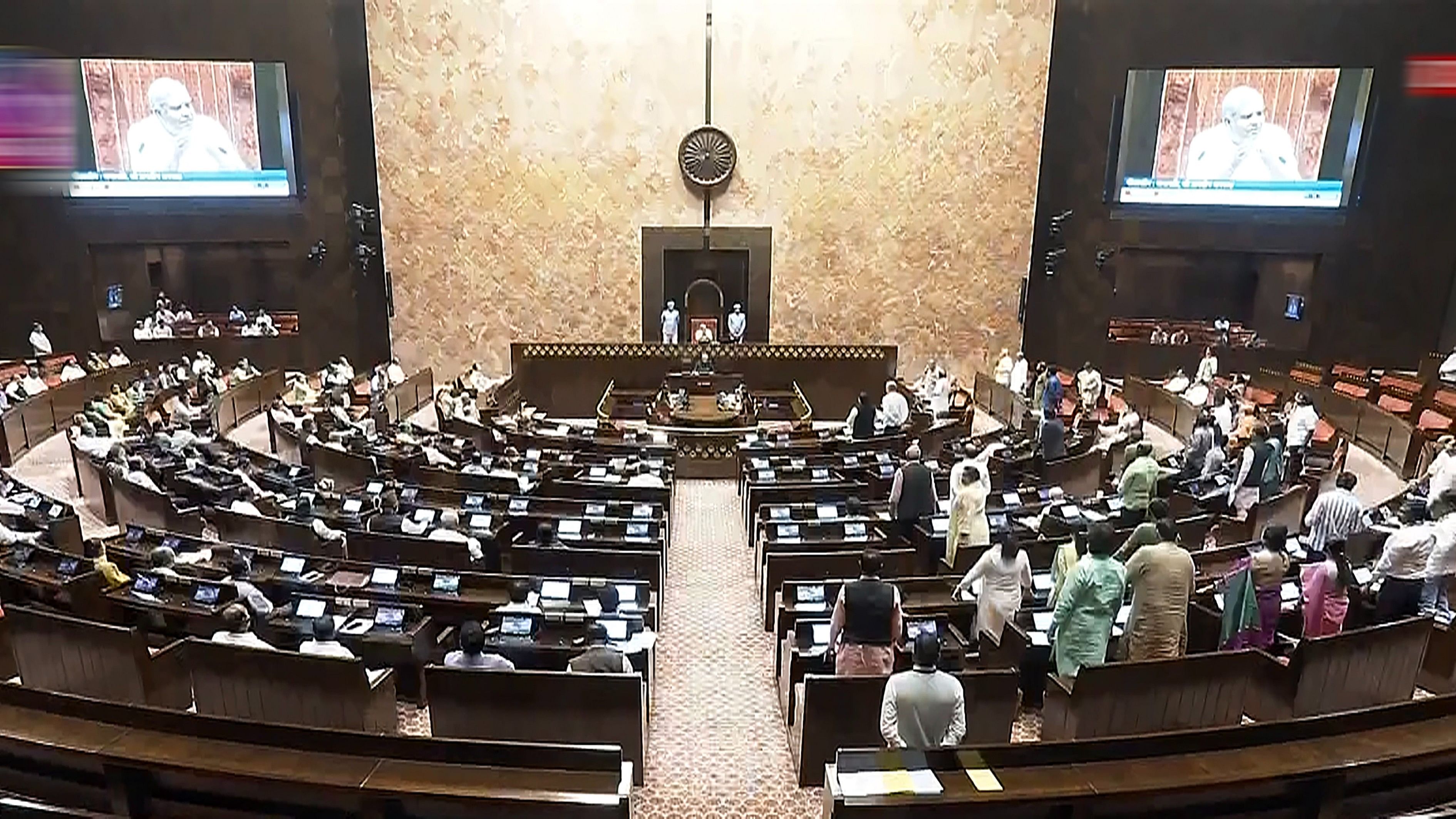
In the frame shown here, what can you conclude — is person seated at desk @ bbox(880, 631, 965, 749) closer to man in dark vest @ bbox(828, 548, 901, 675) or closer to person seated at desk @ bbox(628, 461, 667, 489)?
man in dark vest @ bbox(828, 548, 901, 675)

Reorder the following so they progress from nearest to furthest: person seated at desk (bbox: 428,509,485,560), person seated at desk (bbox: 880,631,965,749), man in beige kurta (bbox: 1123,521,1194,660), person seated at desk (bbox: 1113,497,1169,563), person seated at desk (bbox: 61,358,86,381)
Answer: person seated at desk (bbox: 880,631,965,749)
man in beige kurta (bbox: 1123,521,1194,660)
person seated at desk (bbox: 1113,497,1169,563)
person seated at desk (bbox: 428,509,485,560)
person seated at desk (bbox: 61,358,86,381)

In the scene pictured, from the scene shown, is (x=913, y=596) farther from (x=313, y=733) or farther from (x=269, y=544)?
(x=269, y=544)

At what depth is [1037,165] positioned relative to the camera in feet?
67.7

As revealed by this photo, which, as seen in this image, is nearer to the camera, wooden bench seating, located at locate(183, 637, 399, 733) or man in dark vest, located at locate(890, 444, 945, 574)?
wooden bench seating, located at locate(183, 637, 399, 733)

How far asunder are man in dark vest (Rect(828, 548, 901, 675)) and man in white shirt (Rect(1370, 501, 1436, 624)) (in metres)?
4.02

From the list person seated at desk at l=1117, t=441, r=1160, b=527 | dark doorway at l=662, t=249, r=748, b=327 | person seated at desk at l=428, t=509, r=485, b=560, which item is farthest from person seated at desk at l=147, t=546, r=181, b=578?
dark doorway at l=662, t=249, r=748, b=327

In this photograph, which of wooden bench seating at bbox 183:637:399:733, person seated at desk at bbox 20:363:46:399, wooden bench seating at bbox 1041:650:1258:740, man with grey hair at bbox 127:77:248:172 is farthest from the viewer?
man with grey hair at bbox 127:77:248:172

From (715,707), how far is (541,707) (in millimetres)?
1729

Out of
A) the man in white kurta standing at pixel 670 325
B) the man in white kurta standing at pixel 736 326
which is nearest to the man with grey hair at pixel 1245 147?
the man in white kurta standing at pixel 736 326

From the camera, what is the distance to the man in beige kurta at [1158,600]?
5688 millimetres

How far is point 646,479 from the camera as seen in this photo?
36.5 feet

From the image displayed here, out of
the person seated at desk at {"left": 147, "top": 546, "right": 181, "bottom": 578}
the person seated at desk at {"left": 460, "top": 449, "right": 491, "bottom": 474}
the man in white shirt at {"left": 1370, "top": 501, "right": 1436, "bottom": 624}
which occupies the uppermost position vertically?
the man in white shirt at {"left": 1370, "top": 501, "right": 1436, "bottom": 624}

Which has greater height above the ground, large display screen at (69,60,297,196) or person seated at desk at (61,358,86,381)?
large display screen at (69,60,297,196)

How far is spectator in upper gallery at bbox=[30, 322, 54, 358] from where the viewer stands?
18484 mm
